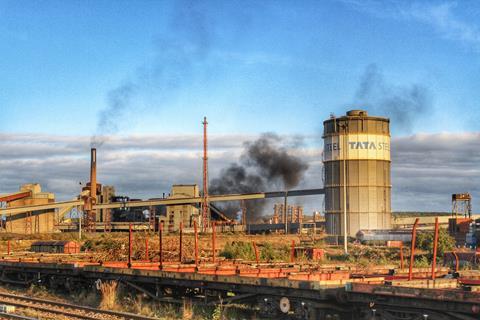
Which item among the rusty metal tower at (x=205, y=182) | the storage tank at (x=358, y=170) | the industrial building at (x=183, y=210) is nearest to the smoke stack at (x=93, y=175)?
the industrial building at (x=183, y=210)

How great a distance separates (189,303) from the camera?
19391 mm

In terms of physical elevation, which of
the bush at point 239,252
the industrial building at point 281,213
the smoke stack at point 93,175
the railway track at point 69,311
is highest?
the smoke stack at point 93,175

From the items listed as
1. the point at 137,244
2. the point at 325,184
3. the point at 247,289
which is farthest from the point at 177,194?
the point at 247,289

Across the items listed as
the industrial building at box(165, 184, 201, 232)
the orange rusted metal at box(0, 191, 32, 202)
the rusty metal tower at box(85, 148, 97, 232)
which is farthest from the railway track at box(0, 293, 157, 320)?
the orange rusted metal at box(0, 191, 32, 202)

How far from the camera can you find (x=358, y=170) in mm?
64812

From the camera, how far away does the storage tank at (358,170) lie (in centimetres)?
6469

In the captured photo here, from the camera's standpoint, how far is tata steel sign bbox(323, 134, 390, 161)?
6456cm

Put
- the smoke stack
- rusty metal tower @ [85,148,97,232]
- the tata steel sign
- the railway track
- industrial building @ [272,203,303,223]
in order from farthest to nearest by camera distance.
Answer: industrial building @ [272,203,303,223] < the smoke stack < rusty metal tower @ [85,148,97,232] < the tata steel sign < the railway track

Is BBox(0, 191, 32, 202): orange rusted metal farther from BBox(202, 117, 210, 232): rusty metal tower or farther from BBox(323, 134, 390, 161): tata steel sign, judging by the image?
BBox(323, 134, 390, 161): tata steel sign

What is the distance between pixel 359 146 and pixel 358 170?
2559mm

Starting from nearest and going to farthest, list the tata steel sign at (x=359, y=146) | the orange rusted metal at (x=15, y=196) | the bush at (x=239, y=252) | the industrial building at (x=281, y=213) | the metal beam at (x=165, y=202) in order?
the bush at (x=239, y=252), the tata steel sign at (x=359, y=146), the metal beam at (x=165, y=202), the orange rusted metal at (x=15, y=196), the industrial building at (x=281, y=213)

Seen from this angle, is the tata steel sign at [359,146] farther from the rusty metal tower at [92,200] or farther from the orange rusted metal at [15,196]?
the orange rusted metal at [15,196]

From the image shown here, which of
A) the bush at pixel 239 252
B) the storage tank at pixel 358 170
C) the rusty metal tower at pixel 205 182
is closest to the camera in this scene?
the bush at pixel 239 252

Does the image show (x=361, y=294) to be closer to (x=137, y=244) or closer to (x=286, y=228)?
(x=137, y=244)
